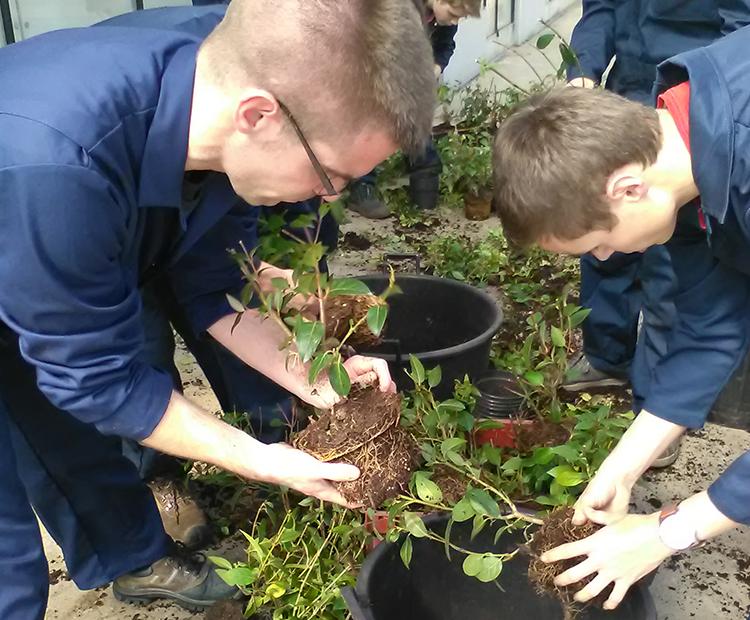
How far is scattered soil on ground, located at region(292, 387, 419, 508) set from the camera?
1358 millimetres

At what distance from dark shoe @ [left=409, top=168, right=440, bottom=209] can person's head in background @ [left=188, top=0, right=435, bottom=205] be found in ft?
8.73

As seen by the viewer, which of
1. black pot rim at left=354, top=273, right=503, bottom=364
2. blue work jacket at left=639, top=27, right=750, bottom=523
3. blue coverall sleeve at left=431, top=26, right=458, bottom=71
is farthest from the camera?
blue coverall sleeve at left=431, top=26, right=458, bottom=71

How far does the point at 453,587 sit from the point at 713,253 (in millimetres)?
761

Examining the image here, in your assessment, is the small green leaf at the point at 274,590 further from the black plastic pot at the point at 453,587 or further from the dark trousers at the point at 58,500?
the dark trousers at the point at 58,500

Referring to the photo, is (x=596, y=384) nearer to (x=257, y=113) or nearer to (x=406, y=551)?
(x=406, y=551)

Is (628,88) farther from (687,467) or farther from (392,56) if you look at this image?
(392,56)

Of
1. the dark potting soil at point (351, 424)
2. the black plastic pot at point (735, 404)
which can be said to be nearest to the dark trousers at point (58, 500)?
the dark potting soil at point (351, 424)

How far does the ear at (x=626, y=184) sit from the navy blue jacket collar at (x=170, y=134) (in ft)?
2.00


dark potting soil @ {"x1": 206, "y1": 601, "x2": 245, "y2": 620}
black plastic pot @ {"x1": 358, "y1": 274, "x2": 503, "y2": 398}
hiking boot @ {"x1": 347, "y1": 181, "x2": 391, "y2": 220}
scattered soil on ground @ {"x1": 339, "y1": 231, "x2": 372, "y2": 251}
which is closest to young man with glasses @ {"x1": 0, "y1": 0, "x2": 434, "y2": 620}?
dark potting soil @ {"x1": 206, "y1": 601, "x2": 245, "y2": 620}

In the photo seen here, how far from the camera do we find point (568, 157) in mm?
1185

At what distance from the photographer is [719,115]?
112cm

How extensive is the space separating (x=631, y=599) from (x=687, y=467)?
950 mm

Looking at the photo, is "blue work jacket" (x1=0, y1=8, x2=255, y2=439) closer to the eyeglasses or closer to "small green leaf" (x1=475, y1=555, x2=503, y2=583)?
the eyeglasses

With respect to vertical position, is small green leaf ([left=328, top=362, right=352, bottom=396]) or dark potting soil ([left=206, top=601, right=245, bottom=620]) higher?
small green leaf ([left=328, top=362, right=352, bottom=396])
